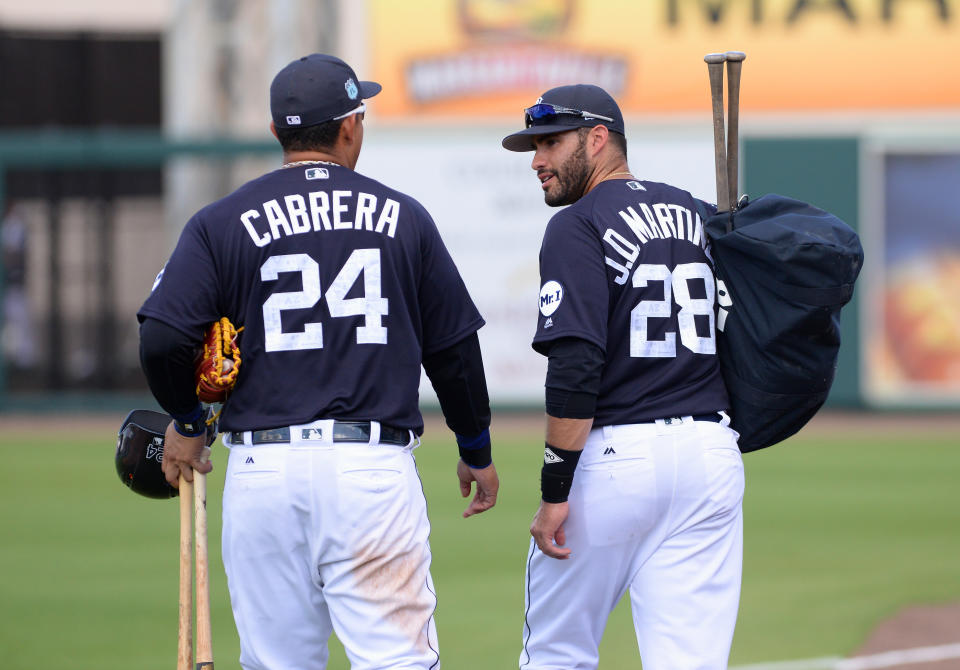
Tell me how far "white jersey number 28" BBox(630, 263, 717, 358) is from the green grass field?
105 inches

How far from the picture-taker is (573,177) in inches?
172

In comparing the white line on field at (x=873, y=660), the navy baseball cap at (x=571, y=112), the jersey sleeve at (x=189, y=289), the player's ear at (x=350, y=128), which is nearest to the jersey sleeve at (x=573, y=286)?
the navy baseball cap at (x=571, y=112)

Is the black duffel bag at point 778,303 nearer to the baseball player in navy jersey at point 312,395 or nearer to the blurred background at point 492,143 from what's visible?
the baseball player in navy jersey at point 312,395

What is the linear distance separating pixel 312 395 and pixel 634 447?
1.01 meters

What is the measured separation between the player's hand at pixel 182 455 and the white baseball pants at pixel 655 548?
1189 mm

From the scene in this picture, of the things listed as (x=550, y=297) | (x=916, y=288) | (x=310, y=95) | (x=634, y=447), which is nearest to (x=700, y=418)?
(x=634, y=447)

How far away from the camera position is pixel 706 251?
14.0 ft

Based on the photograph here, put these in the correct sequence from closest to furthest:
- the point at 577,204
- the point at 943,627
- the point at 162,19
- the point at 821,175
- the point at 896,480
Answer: the point at 577,204 → the point at 943,627 → the point at 896,480 → the point at 821,175 → the point at 162,19

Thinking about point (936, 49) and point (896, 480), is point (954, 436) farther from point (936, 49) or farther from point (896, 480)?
point (936, 49)

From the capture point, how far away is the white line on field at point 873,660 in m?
6.19

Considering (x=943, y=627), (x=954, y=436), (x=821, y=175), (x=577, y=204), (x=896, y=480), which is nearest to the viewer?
(x=577, y=204)

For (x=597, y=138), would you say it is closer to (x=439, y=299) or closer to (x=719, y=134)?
(x=719, y=134)

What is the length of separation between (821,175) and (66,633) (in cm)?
1441

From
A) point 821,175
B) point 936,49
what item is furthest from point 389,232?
point 936,49
